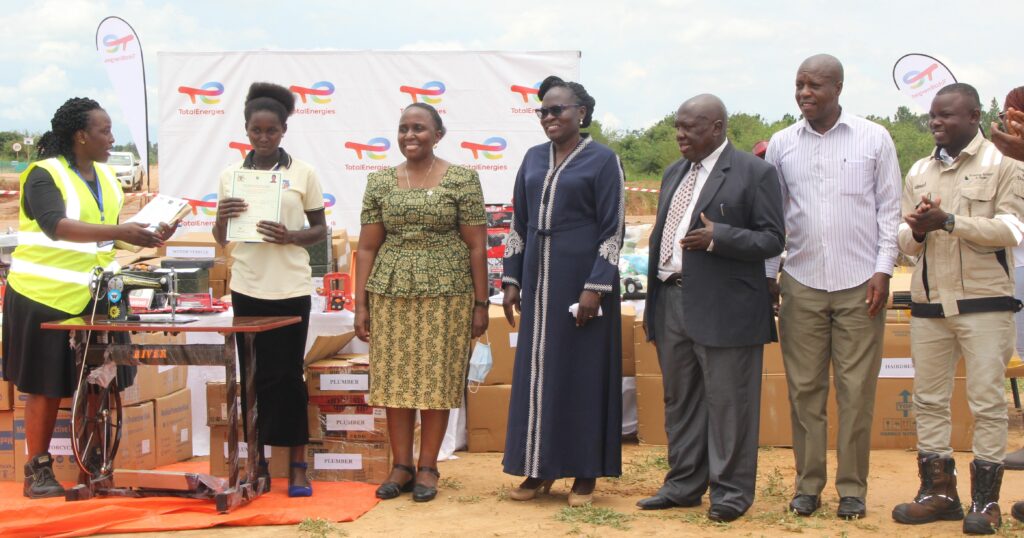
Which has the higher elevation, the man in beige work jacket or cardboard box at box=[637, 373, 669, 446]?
the man in beige work jacket

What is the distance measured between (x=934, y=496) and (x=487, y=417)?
2.96 meters

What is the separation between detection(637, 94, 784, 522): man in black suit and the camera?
465 centimetres

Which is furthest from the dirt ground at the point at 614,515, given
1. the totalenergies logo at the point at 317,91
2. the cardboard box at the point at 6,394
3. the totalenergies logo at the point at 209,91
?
the totalenergies logo at the point at 209,91

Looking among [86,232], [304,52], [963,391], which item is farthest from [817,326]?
[304,52]

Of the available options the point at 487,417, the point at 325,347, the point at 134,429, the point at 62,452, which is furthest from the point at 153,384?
the point at 487,417

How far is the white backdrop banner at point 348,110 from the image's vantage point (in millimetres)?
8992

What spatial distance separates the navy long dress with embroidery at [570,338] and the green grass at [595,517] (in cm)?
17

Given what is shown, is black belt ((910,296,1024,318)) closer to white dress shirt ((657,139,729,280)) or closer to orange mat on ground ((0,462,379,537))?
white dress shirt ((657,139,729,280))

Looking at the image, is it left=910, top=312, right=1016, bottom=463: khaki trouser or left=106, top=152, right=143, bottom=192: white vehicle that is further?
left=106, top=152, right=143, bottom=192: white vehicle

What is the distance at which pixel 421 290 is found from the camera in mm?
5184

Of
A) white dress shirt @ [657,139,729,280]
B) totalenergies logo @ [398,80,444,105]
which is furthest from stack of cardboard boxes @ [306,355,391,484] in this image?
totalenergies logo @ [398,80,444,105]

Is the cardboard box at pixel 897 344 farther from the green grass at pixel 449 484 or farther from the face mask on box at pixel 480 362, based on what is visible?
the green grass at pixel 449 484

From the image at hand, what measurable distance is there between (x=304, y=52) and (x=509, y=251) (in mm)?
4546

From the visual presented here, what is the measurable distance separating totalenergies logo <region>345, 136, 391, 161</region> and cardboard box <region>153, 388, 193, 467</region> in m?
3.05
